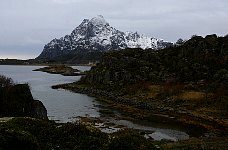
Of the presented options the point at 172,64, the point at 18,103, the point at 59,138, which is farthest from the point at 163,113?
the point at 59,138

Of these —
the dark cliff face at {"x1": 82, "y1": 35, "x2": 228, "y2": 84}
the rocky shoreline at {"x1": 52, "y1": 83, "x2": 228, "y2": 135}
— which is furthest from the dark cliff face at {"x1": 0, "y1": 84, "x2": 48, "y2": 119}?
the dark cliff face at {"x1": 82, "y1": 35, "x2": 228, "y2": 84}

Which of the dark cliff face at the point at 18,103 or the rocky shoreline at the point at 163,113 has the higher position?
the dark cliff face at the point at 18,103

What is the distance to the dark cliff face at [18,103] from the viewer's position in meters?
47.8

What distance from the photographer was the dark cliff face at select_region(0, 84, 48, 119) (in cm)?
4783

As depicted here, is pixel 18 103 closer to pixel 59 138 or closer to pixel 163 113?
pixel 59 138

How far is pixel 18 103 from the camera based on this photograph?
49125mm

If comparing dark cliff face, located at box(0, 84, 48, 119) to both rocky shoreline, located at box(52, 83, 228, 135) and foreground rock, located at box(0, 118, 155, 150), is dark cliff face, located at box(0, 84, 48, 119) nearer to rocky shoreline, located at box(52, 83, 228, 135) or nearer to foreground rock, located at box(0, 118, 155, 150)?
rocky shoreline, located at box(52, 83, 228, 135)

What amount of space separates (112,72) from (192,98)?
40498 mm

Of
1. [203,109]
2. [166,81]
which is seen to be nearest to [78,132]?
[203,109]

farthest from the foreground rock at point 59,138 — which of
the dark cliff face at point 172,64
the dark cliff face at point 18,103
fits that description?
the dark cliff face at point 172,64

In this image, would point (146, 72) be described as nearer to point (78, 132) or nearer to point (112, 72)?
point (112, 72)

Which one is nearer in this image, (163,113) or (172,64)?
(163,113)

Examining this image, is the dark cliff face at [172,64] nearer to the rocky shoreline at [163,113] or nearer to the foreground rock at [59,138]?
the rocky shoreline at [163,113]

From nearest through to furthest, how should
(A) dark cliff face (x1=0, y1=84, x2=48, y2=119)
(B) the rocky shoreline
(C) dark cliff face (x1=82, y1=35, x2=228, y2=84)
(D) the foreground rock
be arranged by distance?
(D) the foreground rock < (A) dark cliff face (x1=0, y1=84, x2=48, y2=119) < (B) the rocky shoreline < (C) dark cliff face (x1=82, y1=35, x2=228, y2=84)
